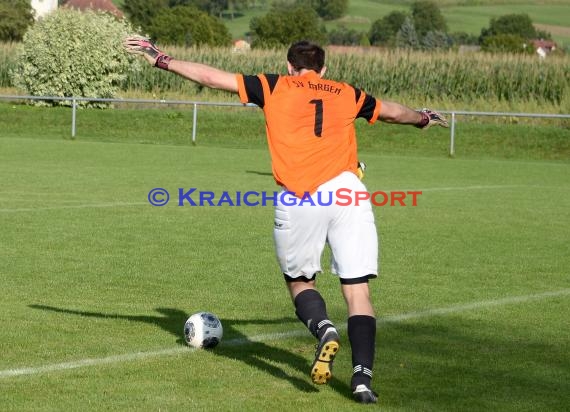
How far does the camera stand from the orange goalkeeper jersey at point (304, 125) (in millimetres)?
6645

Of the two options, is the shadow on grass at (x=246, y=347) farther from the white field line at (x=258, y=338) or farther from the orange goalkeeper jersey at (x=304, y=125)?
the orange goalkeeper jersey at (x=304, y=125)

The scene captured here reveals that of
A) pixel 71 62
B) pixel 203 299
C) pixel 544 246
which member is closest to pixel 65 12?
pixel 71 62

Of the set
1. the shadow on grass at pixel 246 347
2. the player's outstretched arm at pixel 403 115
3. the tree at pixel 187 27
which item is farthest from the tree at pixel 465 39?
the player's outstretched arm at pixel 403 115

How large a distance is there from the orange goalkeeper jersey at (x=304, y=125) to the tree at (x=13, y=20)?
9387 cm

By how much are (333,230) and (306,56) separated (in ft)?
3.25

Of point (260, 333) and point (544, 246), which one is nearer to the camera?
point (260, 333)

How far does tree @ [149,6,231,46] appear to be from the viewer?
11975 centimetres

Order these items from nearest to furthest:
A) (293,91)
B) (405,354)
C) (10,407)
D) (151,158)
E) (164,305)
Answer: (10,407)
(293,91)
(405,354)
(164,305)
(151,158)

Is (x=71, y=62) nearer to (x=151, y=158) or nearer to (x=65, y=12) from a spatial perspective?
(x=65, y=12)

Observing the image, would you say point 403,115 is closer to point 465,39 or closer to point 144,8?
point 144,8

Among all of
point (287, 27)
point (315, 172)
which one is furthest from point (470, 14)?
point (315, 172)

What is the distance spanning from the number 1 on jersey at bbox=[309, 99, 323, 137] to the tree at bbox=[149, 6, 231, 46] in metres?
112

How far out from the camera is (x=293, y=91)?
6.66 meters

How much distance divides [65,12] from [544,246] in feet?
99.5
